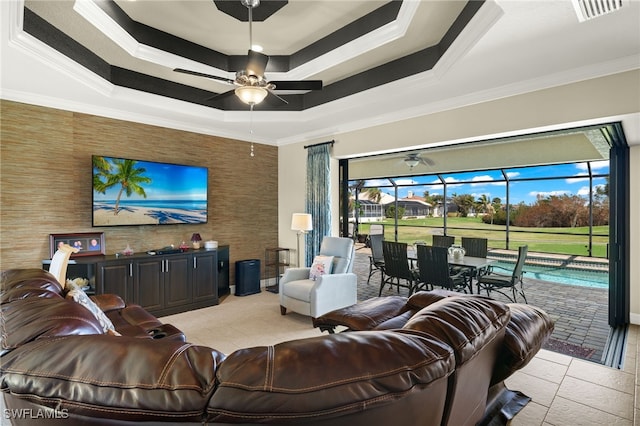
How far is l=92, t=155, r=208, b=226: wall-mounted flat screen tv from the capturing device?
13.6ft

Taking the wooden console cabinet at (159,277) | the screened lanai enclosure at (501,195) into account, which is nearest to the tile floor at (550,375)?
the wooden console cabinet at (159,277)

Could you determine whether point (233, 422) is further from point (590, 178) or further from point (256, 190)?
point (590, 178)

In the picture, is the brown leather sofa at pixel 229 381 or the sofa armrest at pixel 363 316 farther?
the sofa armrest at pixel 363 316

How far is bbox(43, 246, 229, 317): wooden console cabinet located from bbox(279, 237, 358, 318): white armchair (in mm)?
1242

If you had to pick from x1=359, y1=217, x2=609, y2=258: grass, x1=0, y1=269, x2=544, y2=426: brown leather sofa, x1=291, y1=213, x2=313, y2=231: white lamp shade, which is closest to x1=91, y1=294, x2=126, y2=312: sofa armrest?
x1=0, y1=269, x2=544, y2=426: brown leather sofa

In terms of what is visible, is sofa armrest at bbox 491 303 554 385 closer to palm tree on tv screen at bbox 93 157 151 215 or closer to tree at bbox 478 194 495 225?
palm tree on tv screen at bbox 93 157 151 215

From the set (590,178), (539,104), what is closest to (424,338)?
(539,104)

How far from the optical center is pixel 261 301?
5.10m

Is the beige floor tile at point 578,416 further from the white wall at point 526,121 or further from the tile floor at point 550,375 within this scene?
the white wall at point 526,121

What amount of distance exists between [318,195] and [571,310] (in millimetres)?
4067

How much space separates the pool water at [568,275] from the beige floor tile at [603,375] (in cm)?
341

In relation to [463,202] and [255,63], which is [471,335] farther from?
[463,202]

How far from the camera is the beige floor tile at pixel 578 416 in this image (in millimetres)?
2174

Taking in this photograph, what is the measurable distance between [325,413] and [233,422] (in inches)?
8.6
